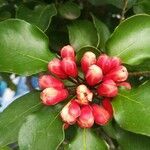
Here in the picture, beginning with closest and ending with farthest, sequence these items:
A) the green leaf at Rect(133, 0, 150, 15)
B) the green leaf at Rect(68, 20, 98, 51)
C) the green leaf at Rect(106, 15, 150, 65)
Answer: the green leaf at Rect(106, 15, 150, 65) → the green leaf at Rect(68, 20, 98, 51) → the green leaf at Rect(133, 0, 150, 15)

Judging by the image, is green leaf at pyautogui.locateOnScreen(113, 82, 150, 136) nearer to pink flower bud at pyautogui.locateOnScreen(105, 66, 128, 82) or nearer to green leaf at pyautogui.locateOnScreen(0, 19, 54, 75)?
pink flower bud at pyautogui.locateOnScreen(105, 66, 128, 82)

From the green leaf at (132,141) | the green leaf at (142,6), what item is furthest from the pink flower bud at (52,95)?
the green leaf at (142,6)

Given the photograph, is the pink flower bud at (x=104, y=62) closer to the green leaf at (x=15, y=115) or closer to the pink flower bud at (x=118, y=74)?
the pink flower bud at (x=118, y=74)

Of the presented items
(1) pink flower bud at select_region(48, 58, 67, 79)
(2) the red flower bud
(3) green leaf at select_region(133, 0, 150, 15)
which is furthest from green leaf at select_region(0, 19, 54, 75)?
(3) green leaf at select_region(133, 0, 150, 15)

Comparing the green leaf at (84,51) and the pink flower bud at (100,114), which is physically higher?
the green leaf at (84,51)

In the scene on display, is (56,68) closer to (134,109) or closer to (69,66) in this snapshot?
(69,66)

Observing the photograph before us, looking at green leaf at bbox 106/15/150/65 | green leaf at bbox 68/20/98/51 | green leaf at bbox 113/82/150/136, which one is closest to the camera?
green leaf at bbox 113/82/150/136

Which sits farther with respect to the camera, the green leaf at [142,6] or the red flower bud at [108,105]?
the green leaf at [142,6]

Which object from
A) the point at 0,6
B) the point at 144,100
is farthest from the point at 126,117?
the point at 0,6
